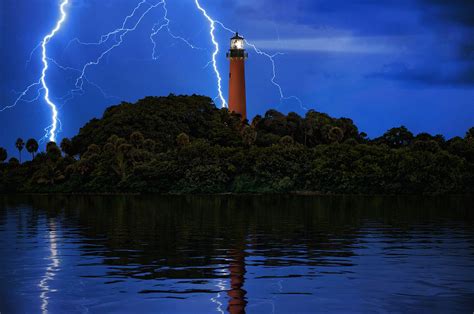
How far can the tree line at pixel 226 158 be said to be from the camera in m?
109

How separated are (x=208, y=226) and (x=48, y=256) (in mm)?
18159

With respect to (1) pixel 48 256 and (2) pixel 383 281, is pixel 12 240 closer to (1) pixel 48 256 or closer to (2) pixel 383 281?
(1) pixel 48 256

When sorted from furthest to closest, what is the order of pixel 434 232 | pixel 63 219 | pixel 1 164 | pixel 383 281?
pixel 1 164 < pixel 63 219 < pixel 434 232 < pixel 383 281

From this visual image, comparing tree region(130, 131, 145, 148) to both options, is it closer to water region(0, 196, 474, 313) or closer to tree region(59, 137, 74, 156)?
tree region(59, 137, 74, 156)

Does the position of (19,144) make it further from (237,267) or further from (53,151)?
(237,267)

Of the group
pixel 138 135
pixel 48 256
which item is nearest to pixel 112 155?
pixel 138 135

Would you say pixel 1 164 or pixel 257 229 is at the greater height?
pixel 1 164

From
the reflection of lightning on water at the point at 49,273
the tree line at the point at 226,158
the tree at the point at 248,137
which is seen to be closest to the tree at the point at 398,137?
the tree line at the point at 226,158

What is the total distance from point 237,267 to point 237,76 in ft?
402

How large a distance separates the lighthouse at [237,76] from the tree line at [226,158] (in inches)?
90.8

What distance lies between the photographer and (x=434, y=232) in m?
44.4

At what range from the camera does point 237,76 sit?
14850 centimetres

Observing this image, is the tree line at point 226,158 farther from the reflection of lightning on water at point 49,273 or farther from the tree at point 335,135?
the reflection of lightning on water at point 49,273

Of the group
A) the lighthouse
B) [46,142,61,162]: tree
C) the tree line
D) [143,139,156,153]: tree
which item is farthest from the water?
the lighthouse
